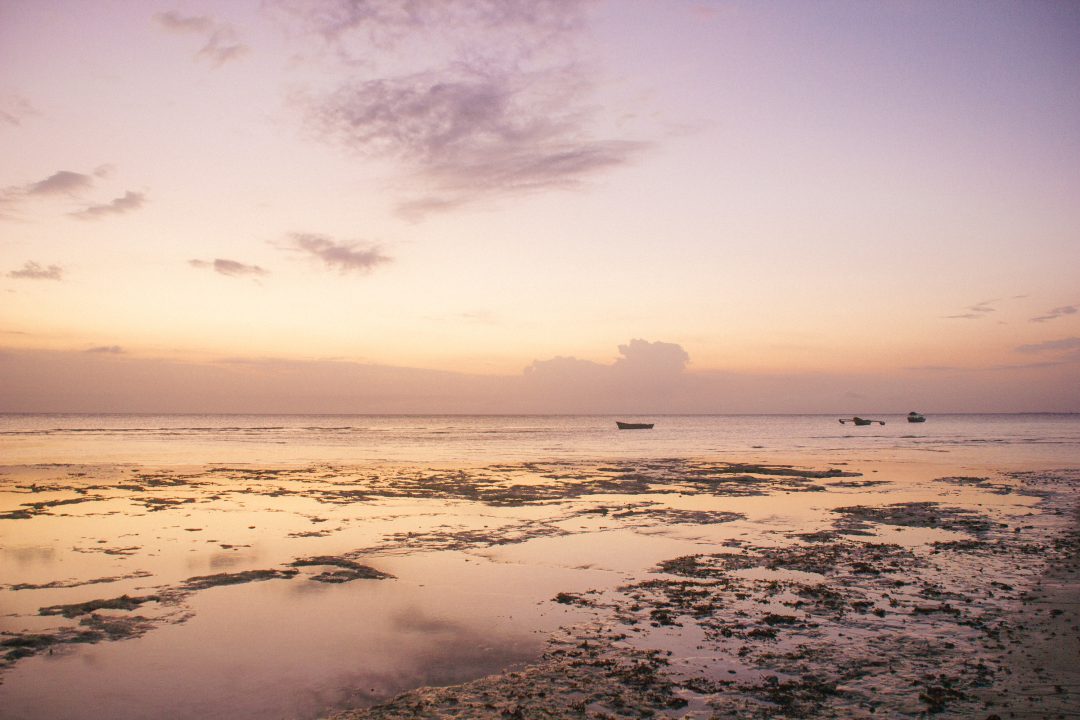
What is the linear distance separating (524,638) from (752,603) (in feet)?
13.4

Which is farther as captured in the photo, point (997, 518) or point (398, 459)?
point (398, 459)

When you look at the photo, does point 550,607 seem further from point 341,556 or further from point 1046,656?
point 1046,656

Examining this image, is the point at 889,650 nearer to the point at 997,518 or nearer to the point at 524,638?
the point at 524,638

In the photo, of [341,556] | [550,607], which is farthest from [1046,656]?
[341,556]

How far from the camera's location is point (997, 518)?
66.4ft

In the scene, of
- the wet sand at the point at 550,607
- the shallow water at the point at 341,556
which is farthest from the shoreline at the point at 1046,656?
the shallow water at the point at 341,556

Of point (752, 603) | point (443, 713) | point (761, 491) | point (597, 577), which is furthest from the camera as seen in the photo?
point (761, 491)

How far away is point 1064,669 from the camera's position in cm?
826

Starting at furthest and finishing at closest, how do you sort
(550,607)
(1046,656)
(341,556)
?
(341,556) → (550,607) → (1046,656)

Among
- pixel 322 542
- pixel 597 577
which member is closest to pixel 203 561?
pixel 322 542

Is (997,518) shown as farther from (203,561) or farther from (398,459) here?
(398,459)

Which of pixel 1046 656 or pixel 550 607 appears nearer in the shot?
pixel 1046 656

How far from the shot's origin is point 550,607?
1127 cm

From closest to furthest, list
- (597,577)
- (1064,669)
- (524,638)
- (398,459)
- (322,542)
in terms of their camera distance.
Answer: (1064,669) → (524,638) → (597,577) → (322,542) → (398,459)
